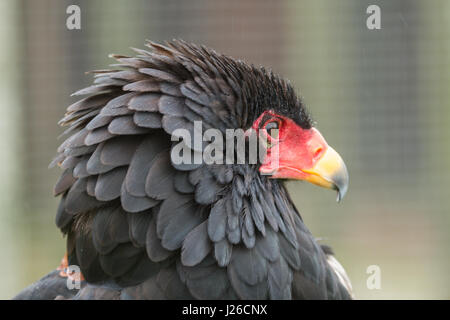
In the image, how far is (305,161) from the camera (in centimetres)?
245

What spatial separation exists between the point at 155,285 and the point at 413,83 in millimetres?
4493

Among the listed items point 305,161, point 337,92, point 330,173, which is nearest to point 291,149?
point 305,161

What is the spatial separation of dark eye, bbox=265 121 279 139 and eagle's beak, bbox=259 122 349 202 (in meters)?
0.04

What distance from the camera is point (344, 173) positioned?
243 cm

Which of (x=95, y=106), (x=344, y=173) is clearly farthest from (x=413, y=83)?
(x=95, y=106)

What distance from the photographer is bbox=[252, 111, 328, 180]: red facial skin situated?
7.89ft

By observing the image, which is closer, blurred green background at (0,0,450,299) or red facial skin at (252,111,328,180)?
red facial skin at (252,111,328,180)

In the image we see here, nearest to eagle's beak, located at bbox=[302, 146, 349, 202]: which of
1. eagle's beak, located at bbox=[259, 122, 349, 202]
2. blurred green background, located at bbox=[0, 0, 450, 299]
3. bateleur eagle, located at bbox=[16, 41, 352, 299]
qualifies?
eagle's beak, located at bbox=[259, 122, 349, 202]

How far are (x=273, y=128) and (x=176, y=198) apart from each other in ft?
1.76

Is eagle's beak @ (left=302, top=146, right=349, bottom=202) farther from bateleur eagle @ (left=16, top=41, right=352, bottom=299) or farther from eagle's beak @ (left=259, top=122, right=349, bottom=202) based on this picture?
bateleur eagle @ (left=16, top=41, right=352, bottom=299)

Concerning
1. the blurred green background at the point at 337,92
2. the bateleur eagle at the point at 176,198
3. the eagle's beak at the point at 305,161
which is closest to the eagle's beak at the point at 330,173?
the eagle's beak at the point at 305,161

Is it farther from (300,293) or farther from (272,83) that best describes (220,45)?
(300,293)

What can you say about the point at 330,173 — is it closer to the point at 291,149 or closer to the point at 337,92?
the point at 291,149

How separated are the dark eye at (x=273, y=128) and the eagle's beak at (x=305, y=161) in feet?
0.13
